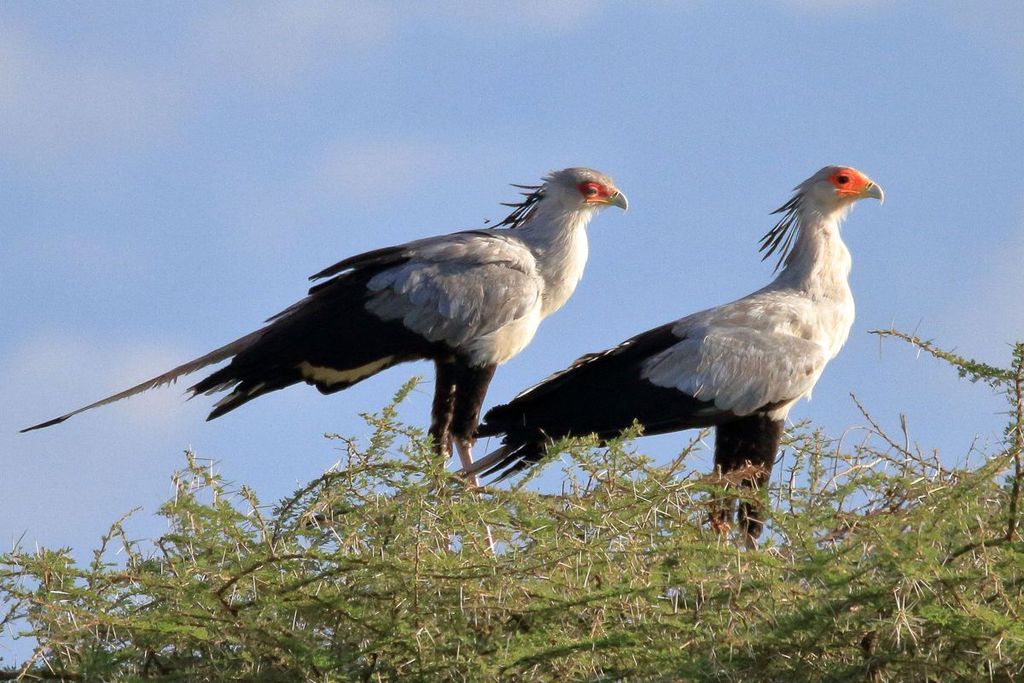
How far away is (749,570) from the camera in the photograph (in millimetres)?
4152

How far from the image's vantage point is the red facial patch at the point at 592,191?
321 inches

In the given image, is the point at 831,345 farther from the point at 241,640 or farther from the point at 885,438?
the point at 241,640

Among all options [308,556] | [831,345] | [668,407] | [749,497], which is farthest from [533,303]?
[308,556]

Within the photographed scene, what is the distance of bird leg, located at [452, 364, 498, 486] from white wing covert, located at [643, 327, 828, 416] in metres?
0.78

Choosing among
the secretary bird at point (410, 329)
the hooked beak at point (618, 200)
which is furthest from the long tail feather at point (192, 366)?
the hooked beak at point (618, 200)

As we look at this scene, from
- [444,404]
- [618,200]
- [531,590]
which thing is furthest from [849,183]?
[531,590]

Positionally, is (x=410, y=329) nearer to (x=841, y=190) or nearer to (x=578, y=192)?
(x=578, y=192)

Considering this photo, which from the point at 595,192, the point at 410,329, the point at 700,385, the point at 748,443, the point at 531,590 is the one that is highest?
the point at 595,192

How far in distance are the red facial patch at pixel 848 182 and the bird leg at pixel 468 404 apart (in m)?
2.14

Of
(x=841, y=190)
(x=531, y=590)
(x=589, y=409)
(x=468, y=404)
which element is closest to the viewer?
(x=531, y=590)

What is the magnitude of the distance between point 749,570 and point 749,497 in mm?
669

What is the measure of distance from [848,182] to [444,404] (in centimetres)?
249

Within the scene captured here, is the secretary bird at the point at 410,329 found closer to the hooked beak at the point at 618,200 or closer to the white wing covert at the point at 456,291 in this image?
the white wing covert at the point at 456,291

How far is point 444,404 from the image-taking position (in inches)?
287
